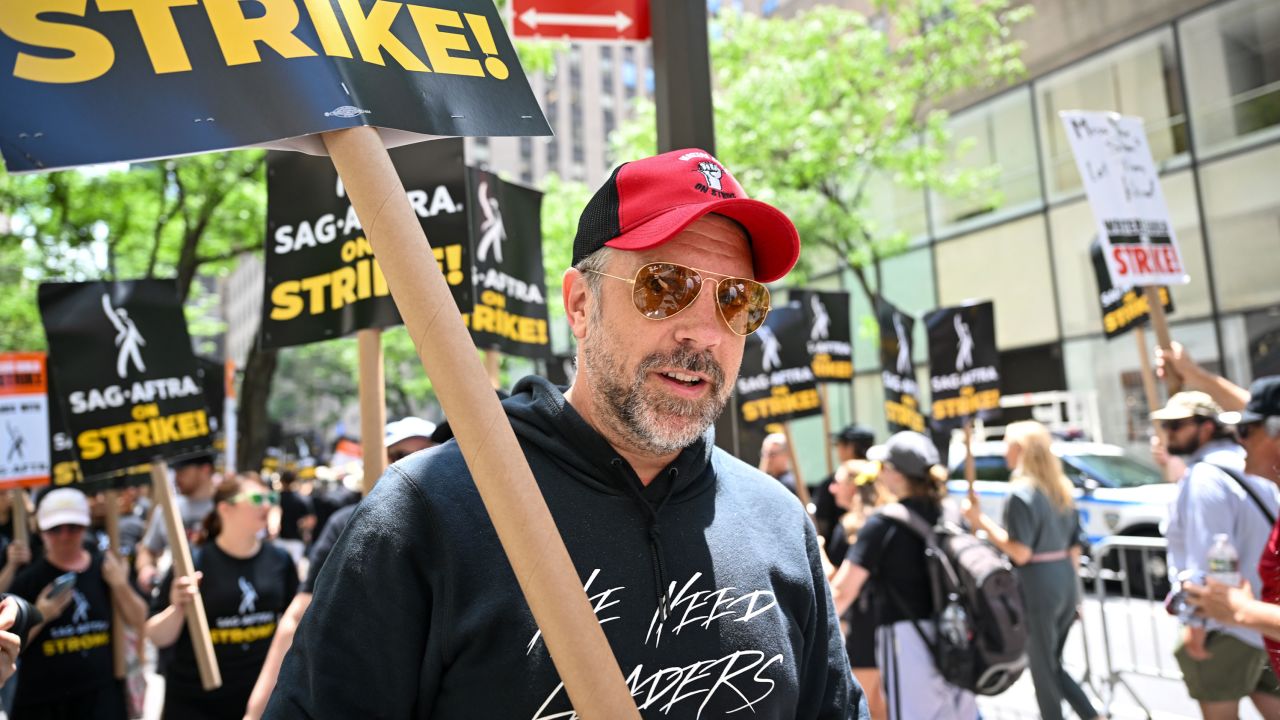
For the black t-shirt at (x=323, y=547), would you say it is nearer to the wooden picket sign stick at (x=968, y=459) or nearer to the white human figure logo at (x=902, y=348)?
the wooden picket sign stick at (x=968, y=459)

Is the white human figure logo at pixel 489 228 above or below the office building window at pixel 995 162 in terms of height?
below

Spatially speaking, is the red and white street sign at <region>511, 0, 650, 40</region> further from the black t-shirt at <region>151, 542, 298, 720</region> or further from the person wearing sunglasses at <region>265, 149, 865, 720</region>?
the black t-shirt at <region>151, 542, 298, 720</region>

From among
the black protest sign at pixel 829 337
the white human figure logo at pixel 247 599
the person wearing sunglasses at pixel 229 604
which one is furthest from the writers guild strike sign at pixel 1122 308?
Answer: the white human figure logo at pixel 247 599

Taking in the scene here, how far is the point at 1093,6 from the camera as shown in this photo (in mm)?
18594

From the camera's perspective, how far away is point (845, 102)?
717 inches

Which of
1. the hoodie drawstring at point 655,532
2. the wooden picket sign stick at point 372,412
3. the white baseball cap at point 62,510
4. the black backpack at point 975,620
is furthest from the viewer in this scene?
the white baseball cap at point 62,510

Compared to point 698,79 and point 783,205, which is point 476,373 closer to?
point 698,79

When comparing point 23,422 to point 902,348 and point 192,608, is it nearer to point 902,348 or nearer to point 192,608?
point 192,608

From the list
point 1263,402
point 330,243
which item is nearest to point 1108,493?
point 1263,402

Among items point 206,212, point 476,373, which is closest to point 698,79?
point 476,373

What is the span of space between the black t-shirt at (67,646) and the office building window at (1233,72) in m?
17.3

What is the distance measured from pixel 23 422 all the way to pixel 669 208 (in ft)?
25.4

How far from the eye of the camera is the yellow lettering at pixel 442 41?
1.51 m

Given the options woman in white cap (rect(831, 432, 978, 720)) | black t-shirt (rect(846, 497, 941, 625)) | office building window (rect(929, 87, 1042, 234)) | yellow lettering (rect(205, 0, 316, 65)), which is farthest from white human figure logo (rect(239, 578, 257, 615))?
office building window (rect(929, 87, 1042, 234))
